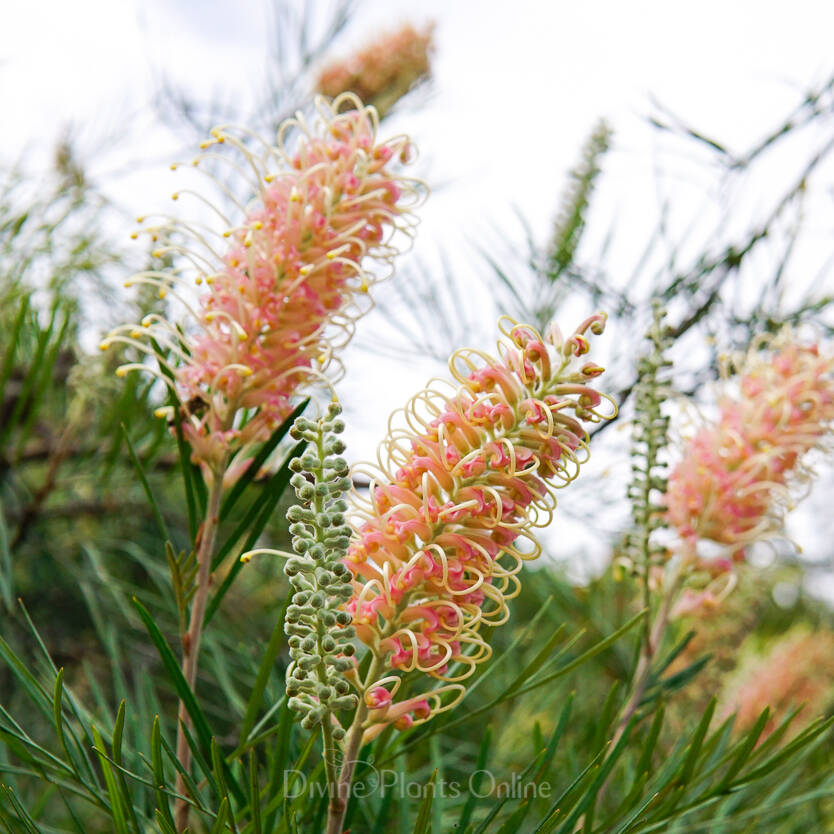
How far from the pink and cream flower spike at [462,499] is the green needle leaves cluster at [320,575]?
5 centimetres

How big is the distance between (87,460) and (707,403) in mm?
715

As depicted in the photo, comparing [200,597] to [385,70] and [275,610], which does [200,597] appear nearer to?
[275,610]

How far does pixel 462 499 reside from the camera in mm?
457

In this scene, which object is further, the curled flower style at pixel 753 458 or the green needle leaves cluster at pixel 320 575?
the curled flower style at pixel 753 458

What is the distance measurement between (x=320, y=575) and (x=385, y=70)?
4.37 feet

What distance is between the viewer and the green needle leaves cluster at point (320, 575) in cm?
41

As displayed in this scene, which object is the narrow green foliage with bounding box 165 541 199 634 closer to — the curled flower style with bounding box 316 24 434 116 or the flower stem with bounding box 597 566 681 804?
the flower stem with bounding box 597 566 681 804

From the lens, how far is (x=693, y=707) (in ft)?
3.51

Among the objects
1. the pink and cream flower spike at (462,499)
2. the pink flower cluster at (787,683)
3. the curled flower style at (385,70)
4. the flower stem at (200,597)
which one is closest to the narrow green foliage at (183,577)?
the flower stem at (200,597)

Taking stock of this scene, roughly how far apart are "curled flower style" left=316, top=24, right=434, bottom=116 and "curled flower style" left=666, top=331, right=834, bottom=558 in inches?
39.3

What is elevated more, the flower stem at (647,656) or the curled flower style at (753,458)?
the curled flower style at (753,458)

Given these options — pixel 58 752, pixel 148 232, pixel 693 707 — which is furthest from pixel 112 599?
pixel 693 707

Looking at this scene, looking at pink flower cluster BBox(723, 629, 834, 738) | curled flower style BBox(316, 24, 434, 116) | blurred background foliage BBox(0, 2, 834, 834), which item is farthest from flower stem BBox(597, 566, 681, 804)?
curled flower style BBox(316, 24, 434, 116)

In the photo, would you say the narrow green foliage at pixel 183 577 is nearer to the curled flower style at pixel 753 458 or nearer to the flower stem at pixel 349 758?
the flower stem at pixel 349 758
